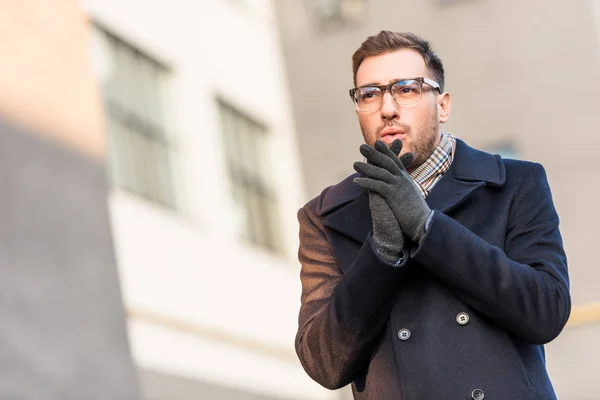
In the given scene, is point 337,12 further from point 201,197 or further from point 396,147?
point 396,147

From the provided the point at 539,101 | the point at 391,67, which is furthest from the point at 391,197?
the point at 539,101

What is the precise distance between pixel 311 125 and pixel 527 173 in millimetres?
20885

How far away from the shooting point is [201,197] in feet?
55.7

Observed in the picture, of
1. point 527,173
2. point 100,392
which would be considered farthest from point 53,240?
point 527,173

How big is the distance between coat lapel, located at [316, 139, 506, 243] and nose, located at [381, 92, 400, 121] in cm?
22

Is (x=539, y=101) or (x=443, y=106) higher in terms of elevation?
(x=539, y=101)

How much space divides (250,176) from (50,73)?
7.06 meters

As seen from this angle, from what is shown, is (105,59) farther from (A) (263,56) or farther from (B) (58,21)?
(A) (263,56)

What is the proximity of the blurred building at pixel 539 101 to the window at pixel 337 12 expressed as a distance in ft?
0.17

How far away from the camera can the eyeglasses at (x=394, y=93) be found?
3389 mm

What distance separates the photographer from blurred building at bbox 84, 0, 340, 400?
15094mm

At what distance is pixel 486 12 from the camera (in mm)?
22781

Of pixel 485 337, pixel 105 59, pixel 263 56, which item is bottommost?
pixel 485 337

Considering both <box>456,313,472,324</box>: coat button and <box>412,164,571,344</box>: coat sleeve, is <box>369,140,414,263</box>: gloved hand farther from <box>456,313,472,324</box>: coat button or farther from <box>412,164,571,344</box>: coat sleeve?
<box>456,313,472,324</box>: coat button
